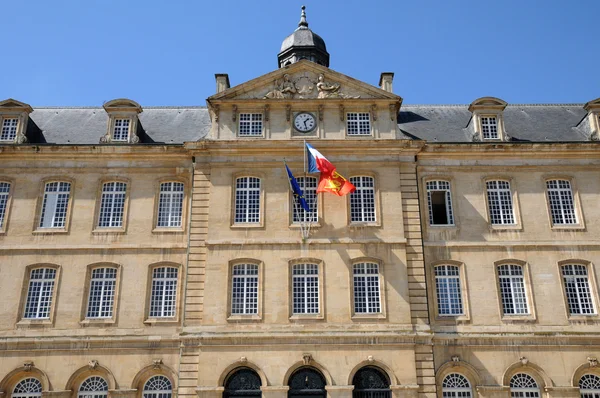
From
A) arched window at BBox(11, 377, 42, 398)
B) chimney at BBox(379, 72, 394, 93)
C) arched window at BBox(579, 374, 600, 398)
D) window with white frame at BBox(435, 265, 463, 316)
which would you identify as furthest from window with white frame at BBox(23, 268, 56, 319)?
arched window at BBox(579, 374, 600, 398)

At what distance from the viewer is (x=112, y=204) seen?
23.1 metres

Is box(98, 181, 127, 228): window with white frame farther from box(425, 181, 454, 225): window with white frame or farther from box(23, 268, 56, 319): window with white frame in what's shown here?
box(425, 181, 454, 225): window with white frame

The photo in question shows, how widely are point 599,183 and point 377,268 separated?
9.59 metres

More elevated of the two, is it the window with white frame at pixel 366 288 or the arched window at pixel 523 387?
the window with white frame at pixel 366 288

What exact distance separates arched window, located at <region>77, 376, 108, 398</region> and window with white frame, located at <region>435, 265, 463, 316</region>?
40.0 feet

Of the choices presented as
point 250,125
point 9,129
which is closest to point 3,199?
point 9,129

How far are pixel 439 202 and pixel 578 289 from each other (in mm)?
5952

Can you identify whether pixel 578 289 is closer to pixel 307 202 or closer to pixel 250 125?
pixel 307 202

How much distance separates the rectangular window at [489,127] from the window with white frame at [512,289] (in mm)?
5435

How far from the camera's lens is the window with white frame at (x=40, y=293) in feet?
71.1

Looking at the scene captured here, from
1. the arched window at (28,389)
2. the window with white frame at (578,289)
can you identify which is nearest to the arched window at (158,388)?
the arched window at (28,389)

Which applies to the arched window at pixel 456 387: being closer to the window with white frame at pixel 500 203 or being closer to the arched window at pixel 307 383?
the arched window at pixel 307 383

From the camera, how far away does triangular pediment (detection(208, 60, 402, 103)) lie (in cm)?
2359

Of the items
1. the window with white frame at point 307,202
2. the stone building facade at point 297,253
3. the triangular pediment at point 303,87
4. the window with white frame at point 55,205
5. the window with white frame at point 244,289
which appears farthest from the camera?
the triangular pediment at point 303,87
